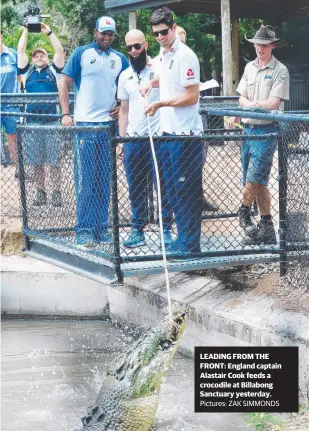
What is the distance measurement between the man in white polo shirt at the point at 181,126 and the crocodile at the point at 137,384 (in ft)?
3.76

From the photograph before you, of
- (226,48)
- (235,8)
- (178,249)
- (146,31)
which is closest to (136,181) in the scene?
(178,249)

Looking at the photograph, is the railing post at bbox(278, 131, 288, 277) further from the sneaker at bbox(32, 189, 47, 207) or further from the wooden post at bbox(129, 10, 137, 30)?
the wooden post at bbox(129, 10, 137, 30)

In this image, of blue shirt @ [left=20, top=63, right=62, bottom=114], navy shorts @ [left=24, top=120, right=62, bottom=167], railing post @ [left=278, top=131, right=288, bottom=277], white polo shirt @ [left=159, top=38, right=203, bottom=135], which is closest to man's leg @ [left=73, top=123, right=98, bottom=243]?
navy shorts @ [left=24, top=120, right=62, bottom=167]

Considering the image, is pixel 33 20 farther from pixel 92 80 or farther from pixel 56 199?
pixel 56 199

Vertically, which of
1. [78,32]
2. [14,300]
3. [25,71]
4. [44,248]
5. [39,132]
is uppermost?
[78,32]

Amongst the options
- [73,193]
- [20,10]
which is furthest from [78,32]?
[73,193]

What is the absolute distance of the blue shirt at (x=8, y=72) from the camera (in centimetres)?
1060

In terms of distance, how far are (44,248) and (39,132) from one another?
84 cm

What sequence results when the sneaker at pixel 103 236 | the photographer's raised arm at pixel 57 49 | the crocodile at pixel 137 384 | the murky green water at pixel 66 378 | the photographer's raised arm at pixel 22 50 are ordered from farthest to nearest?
the photographer's raised arm at pixel 22 50
the photographer's raised arm at pixel 57 49
the sneaker at pixel 103 236
the murky green water at pixel 66 378
the crocodile at pixel 137 384

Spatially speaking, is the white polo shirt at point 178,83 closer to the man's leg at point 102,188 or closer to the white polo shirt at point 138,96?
the man's leg at point 102,188

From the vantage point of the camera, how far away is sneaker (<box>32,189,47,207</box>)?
697 cm

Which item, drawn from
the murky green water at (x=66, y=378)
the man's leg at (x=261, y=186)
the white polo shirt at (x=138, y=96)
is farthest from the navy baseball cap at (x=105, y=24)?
the murky green water at (x=66, y=378)

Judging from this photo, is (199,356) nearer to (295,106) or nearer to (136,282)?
(136,282)

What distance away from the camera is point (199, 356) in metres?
4.98
